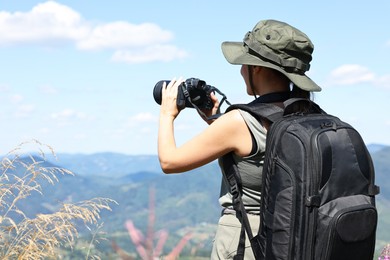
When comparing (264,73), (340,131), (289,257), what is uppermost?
(264,73)

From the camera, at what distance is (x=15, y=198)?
159 inches

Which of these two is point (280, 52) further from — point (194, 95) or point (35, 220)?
point (35, 220)

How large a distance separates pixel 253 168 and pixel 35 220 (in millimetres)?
1858

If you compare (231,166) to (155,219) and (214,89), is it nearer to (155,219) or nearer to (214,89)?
(214,89)

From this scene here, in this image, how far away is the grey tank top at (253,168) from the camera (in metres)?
2.47

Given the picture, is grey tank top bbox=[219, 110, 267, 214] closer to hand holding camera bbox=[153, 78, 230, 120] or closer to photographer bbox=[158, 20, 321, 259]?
photographer bbox=[158, 20, 321, 259]

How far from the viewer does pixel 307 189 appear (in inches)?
94.3

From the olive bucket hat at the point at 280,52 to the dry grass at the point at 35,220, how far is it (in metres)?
1.50

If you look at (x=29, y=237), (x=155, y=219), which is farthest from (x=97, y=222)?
(x=155, y=219)

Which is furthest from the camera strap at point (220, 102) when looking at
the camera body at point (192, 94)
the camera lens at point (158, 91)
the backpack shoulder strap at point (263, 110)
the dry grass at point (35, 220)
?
the dry grass at point (35, 220)

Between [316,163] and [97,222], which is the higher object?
[316,163]

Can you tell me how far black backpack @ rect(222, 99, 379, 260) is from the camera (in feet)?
7.89

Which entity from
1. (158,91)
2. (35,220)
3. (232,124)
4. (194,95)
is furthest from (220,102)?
(35,220)

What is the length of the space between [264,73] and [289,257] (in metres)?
0.68
